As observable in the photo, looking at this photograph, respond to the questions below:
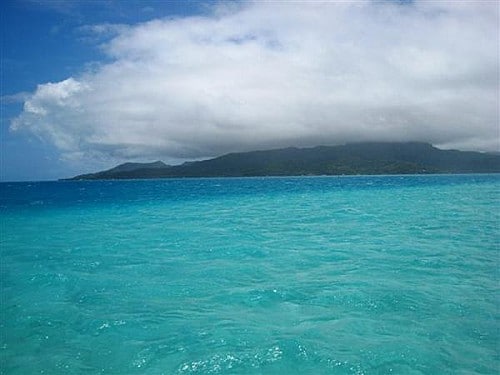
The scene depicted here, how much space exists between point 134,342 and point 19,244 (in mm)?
22186

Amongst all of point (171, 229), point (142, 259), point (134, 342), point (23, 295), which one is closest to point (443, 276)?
point (134, 342)

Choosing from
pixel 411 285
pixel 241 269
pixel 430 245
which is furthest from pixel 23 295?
pixel 430 245

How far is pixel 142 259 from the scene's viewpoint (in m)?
19.6

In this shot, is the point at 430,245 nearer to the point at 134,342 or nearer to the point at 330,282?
the point at 330,282

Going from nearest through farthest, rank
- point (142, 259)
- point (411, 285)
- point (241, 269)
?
1. point (411, 285)
2. point (241, 269)
3. point (142, 259)

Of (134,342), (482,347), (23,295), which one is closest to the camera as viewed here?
(482,347)

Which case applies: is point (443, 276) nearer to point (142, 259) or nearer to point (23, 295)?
point (142, 259)

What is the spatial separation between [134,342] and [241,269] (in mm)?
7340

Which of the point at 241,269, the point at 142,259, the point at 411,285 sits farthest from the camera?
the point at 142,259

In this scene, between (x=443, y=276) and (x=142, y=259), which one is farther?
(x=142, y=259)

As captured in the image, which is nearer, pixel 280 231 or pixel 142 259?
pixel 142 259

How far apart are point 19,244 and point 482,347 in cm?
2869

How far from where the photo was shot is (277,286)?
13.5 m

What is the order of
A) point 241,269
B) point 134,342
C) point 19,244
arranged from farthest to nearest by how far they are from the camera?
point 19,244 → point 241,269 → point 134,342
